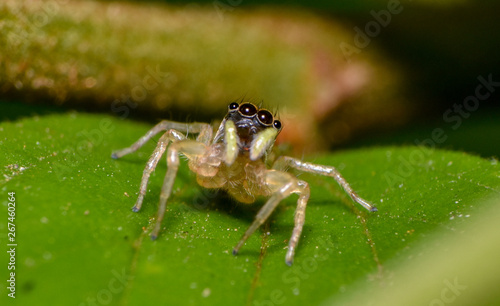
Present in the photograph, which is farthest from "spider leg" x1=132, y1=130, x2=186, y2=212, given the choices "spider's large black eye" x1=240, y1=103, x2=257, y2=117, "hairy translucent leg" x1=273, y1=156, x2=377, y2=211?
"hairy translucent leg" x1=273, y1=156, x2=377, y2=211

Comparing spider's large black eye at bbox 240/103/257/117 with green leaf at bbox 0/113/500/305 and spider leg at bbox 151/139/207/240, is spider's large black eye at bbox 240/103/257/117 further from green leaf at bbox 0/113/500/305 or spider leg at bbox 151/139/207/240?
green leaf at bbox 0/113/500/305

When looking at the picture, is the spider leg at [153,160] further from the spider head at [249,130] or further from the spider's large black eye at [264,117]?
the spider's large black eye at [264,117]

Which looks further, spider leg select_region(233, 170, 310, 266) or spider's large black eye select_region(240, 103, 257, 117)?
spider's large black eye select_region(240, 103, 257, 117)

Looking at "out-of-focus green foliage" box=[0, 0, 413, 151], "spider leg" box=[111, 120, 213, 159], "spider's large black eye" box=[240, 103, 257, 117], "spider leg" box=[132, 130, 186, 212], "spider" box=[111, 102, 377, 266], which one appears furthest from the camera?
"out-of-focus green foliage" box=[0, 0, 413, 151]

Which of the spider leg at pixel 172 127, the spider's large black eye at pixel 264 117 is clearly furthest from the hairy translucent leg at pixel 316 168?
the spider leg at pixel 172 127

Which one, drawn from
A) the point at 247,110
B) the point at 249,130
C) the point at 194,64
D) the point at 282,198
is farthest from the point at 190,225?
the point at 194,64

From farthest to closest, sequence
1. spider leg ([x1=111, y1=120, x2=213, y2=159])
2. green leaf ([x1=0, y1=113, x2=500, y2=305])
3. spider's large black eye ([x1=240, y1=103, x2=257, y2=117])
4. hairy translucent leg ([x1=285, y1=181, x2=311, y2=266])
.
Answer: spider leg ([x1=111, y1=120, x2=213, y2=159]) → spider's large black eye ([x1=240, y1=103, x2=257, y2=117]) → hairy translucent leg ([x1=285, y1=181, x2=311, y2=266]) → green leaf ([x1=0, y1=113, x2=500, y2=305])
